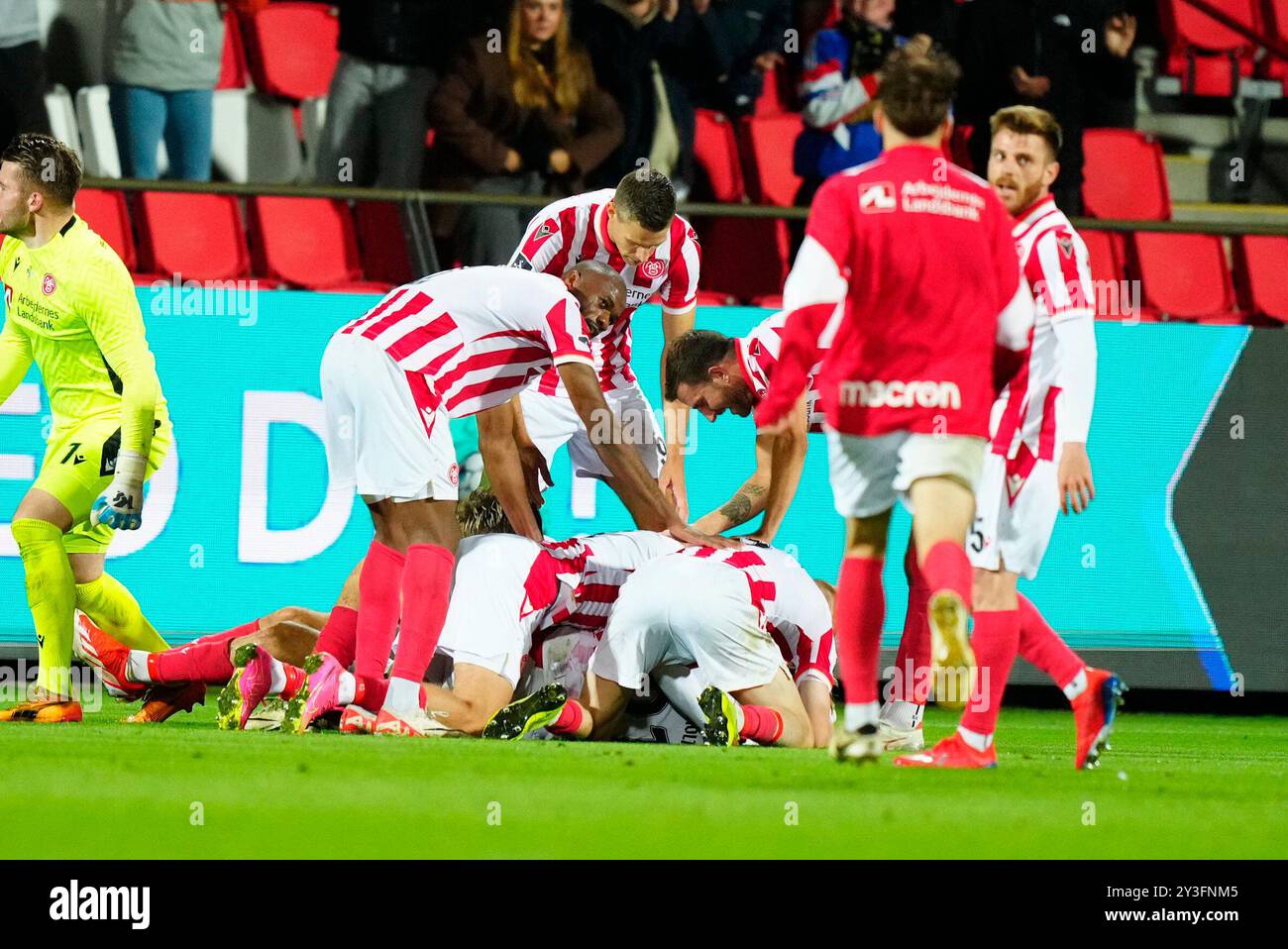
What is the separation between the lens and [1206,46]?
12.6m

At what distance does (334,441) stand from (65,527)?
3.60 feet

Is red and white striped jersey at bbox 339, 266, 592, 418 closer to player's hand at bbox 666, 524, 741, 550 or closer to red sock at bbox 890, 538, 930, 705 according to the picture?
player's hand at bbox 666, 524, 741, 550

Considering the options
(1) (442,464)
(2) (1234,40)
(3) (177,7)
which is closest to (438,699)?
(1) (442,464)

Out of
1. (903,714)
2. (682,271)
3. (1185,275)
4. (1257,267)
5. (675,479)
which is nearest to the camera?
(903,714)

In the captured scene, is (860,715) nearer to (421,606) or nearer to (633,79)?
(421,606)

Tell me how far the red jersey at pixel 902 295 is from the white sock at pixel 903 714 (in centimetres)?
227

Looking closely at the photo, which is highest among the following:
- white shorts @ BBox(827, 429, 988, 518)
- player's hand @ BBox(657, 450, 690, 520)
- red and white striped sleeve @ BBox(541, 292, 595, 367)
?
red and white striped sleeve @ BBox(541, 292, 595, 367)

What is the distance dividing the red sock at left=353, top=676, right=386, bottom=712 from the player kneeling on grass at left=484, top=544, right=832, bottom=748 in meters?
0.43

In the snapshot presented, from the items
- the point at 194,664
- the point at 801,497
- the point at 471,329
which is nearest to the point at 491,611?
the point at 471,329

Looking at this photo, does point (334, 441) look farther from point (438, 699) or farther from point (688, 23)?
point (688, 23)

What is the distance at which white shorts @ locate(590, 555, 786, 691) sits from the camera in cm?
626

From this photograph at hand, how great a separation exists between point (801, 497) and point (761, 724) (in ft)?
9.07

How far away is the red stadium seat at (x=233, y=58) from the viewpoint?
10.2 metres

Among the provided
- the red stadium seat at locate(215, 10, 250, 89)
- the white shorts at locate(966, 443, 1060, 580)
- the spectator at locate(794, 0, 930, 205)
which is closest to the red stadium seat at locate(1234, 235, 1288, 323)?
the spectator at locate(794, 0, 930, 205)
